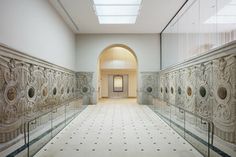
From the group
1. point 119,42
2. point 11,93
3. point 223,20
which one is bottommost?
point 11,93

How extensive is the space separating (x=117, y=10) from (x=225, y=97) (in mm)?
7542

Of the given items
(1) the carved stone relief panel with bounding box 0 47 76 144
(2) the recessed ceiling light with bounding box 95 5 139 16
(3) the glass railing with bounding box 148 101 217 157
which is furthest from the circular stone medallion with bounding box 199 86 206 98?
(2) the recessed ceiling light with bounding box 95 5 139 16

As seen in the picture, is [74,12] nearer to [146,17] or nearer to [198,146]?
[146,17]

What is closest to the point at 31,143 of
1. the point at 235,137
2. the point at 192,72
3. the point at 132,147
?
the point at 132,147

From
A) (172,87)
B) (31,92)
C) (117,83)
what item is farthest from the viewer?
(117,83)

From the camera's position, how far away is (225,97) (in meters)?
5.15

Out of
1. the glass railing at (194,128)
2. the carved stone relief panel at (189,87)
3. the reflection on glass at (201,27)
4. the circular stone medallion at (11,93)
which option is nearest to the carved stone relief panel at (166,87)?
the reflection on glass at (201,27)

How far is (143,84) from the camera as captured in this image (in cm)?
1530

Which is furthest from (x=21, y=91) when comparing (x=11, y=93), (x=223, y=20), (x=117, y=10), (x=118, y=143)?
(x=223, y=20)

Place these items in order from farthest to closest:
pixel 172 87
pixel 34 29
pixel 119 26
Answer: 1. pixel 119 26
2. pixel 172 87
3. pixel 34 29

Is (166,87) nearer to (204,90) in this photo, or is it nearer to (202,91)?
(202,91)

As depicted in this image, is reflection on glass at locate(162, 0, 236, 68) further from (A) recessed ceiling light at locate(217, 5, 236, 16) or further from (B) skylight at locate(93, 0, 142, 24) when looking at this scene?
(B) skylight at locate(93, 0, 142, 24)

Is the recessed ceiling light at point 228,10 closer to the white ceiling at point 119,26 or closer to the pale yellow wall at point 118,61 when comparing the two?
the white ceiling at point 119,26

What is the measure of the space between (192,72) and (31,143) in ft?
19.2
